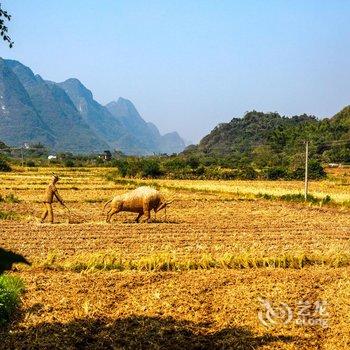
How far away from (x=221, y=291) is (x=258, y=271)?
2255mm

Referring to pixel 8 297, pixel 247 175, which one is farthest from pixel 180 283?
pixel 247 175

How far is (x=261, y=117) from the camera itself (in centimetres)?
15238

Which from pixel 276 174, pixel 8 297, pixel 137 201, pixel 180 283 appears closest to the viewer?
pixel 8 297

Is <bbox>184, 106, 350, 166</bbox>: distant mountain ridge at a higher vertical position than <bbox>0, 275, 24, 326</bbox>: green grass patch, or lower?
higher

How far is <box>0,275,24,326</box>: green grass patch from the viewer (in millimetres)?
8664

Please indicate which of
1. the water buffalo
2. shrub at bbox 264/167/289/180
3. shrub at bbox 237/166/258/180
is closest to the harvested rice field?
the water buffalo

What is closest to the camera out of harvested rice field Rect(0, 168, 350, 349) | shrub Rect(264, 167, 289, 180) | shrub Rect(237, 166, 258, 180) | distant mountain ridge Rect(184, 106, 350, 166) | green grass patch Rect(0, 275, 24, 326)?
harvested rice field Rect(0, 168, 350, 349)

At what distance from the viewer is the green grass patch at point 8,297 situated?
866 cm

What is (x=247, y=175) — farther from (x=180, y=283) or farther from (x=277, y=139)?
(x=180, y=283)

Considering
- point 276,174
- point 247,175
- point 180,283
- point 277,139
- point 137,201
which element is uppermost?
point 277,139

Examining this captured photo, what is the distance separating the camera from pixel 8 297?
8953mm

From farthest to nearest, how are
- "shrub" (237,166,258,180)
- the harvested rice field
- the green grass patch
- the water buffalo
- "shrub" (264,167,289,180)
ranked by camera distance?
"shrub" (264,167,289,180) < "shrub" (237,166,258,180) < the water buffalo < the green grass patch < the harvested rice field

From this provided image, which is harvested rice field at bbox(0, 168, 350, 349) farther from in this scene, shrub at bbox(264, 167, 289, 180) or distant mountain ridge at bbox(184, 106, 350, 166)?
distant mountain ridge at bbox(184, 106, 350, 166)

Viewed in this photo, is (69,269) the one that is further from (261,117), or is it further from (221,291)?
(261,117)
